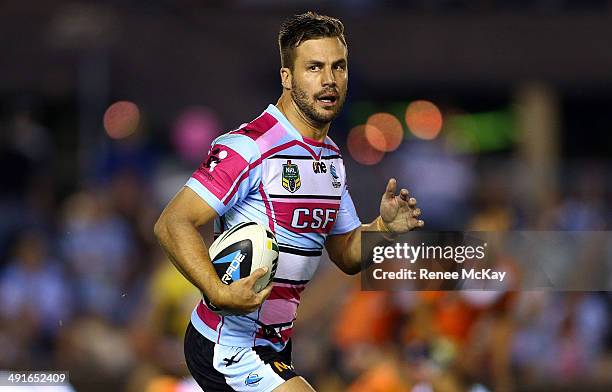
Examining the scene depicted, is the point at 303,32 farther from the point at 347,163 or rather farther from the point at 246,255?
the point at 347,163

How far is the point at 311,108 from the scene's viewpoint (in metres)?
5.38

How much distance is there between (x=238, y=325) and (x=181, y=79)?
9939 mm

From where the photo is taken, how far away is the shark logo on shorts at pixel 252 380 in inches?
210

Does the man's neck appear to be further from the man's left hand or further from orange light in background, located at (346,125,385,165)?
orange light in background, located at (346,125,385,165)

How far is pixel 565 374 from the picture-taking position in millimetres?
9086

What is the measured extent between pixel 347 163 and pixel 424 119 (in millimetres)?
2763

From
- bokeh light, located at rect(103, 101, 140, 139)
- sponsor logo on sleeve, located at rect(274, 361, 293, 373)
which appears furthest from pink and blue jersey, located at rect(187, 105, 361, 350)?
bokeh light, located at rect(103, 101, 140, 139)

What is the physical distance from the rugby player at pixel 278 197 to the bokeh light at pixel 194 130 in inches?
287

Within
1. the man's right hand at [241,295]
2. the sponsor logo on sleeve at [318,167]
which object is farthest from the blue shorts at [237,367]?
the sponsor logo on sleeve at [318,167]

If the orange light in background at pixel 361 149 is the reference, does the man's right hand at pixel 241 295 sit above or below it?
below

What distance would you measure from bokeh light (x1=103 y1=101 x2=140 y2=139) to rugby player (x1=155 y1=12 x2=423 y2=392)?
300 inches

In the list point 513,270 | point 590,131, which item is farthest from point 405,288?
point 590,131

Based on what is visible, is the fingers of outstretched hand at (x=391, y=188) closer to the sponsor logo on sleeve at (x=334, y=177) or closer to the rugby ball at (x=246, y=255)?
the sponsor logo on sleeve at (x=334, y=177)

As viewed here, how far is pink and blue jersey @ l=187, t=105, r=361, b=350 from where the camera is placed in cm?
521
